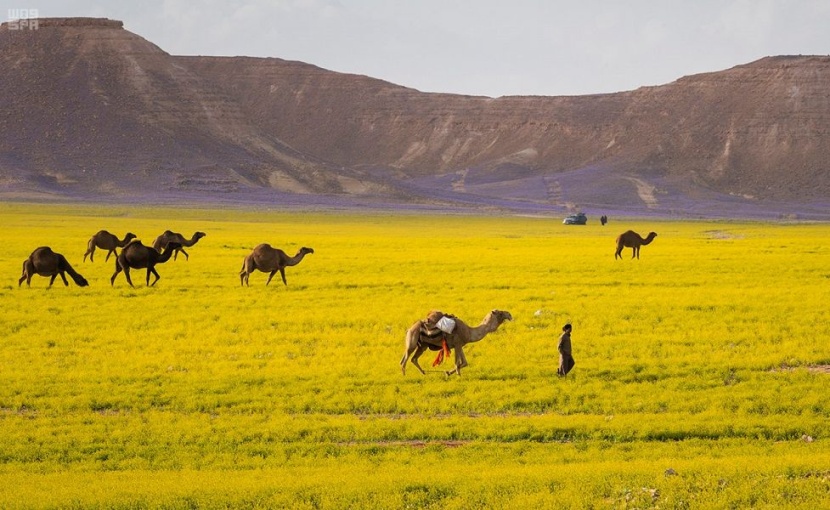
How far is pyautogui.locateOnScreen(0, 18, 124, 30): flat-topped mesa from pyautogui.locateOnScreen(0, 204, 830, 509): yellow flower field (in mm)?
145290

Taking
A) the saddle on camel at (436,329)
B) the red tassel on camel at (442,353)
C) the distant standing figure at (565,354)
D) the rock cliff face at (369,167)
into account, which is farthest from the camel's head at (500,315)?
the rock cliff face at (369,167)

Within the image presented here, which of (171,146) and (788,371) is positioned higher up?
(171,146)

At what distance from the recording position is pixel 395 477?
12484 mm

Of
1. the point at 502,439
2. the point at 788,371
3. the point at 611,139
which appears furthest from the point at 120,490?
the point at 611,139

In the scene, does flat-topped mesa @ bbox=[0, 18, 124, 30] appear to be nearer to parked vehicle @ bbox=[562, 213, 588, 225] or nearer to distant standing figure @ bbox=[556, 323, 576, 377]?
parked vehicle @ bbox=[562, 213, 588, 225]

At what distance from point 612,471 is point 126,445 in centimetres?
615

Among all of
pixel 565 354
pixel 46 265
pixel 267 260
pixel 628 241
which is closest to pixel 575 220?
pixel 628 241

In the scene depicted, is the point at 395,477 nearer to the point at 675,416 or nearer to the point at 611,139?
the point at 675,416

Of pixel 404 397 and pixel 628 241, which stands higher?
pixel 628 241

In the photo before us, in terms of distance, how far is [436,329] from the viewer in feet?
59.0

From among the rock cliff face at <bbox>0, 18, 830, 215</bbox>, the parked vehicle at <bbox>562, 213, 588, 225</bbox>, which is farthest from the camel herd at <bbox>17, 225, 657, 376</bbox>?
the rock cliff face at <bbox>0, 18, 830, 215</bbox>

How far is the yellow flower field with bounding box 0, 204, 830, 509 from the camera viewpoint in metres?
12.1

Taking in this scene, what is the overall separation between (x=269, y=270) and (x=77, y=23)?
493ft

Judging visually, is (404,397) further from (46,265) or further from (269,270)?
(46,265)
